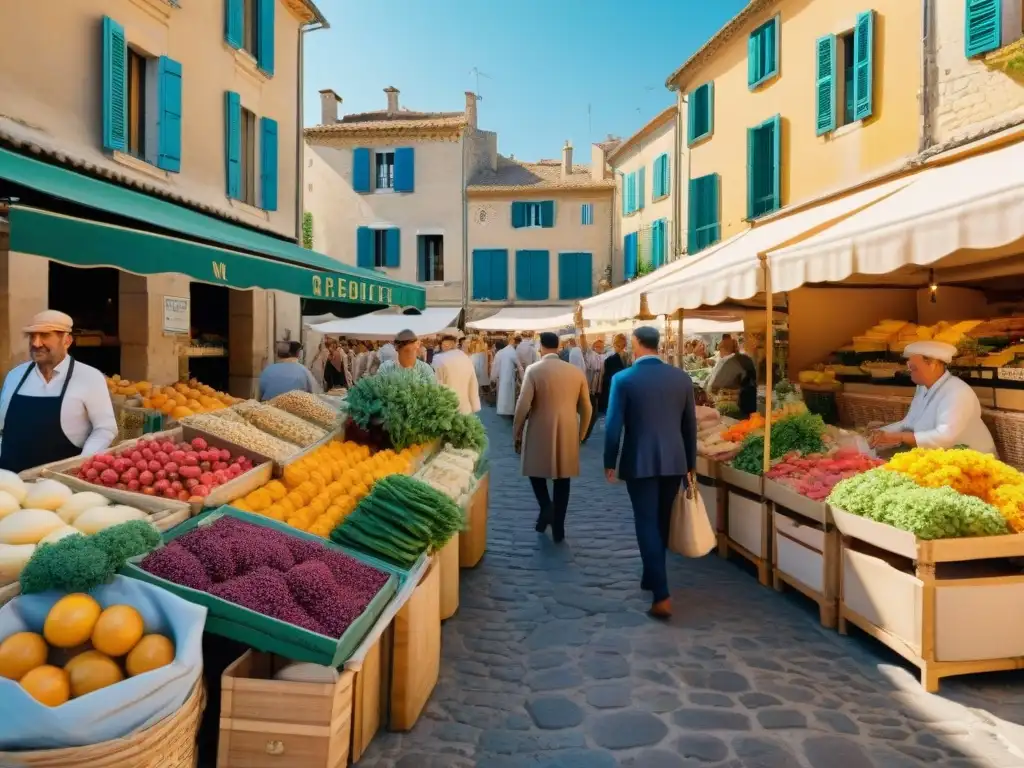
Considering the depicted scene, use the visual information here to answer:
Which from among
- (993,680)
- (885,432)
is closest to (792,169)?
(885,432)

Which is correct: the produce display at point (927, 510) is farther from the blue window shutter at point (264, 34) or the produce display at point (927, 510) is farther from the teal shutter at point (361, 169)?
the teal shutter at point (361, 169)

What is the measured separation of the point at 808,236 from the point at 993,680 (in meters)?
2.90

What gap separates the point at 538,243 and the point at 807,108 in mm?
18307

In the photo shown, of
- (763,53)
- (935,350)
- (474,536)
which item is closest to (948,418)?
(935,350)

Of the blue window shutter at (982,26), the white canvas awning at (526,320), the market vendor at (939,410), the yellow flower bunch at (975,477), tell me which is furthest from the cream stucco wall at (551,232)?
the yellow flower bunch at (975,477)

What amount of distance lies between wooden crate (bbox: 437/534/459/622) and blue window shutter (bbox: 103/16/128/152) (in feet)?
24.7

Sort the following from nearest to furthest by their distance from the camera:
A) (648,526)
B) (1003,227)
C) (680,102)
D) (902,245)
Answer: (1003,227) < (902,245) < (648,526) < (680,102)

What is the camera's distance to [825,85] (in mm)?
12023

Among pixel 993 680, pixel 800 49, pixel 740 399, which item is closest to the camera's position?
pixel 993 680

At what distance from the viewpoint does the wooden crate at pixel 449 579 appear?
15.0 ft

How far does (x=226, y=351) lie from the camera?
13.3 metres

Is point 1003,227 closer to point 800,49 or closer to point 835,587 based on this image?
point 835,587

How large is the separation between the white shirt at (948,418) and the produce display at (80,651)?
4.84 metres

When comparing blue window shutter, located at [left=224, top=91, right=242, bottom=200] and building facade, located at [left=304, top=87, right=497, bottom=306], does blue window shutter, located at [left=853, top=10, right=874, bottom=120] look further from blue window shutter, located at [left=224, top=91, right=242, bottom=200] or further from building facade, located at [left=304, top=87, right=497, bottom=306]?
building facade, located at [left=304, top=87, right=497, bottom=306]
